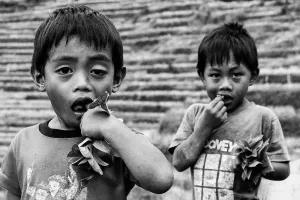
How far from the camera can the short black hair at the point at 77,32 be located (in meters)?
1.87

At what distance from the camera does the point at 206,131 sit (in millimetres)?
2707

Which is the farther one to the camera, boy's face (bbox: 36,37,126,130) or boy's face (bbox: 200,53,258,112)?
boy's face (bbox: 200,53,258,112)

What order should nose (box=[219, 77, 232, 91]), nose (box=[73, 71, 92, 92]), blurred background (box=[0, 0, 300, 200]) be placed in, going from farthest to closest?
blurred background (box=[0, 0, 300, 200]) → nose (box=[219, 77, 232, 91]) → nose (box=[73, 71, 92, 92])

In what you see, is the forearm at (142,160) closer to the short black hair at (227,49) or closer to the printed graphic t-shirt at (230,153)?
the printed graphic t-shirt at (230,153)

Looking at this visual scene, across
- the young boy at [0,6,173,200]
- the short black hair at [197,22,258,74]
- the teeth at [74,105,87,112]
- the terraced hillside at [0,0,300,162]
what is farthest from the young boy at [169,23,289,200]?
the terraced hillside at [0,0,300,162]

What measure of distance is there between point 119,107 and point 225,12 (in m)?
1.35

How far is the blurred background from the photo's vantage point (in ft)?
13.2

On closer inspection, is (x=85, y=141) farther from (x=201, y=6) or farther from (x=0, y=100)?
(x=0, y=100)

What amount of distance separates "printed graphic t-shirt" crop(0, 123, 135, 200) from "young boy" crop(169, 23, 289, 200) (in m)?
0.91

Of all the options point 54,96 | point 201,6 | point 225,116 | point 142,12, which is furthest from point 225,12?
point 54,96

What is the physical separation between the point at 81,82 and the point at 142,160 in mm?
354

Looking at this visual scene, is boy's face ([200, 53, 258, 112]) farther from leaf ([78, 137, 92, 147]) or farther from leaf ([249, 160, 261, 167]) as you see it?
leaf ([78, 137, 92, 147])

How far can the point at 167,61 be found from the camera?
16.3 feet

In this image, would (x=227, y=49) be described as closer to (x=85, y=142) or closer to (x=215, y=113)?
(x=215, y=113)
